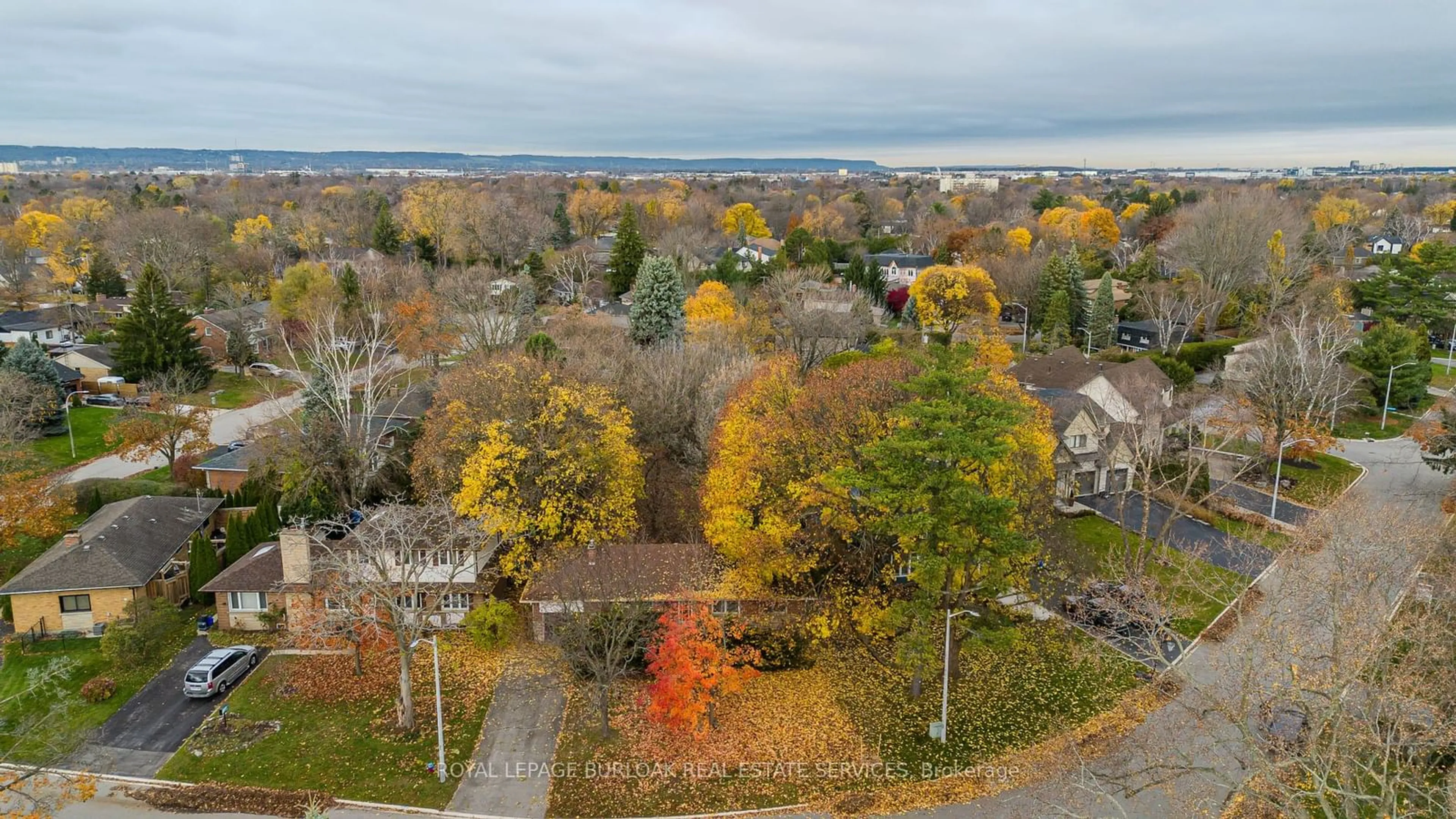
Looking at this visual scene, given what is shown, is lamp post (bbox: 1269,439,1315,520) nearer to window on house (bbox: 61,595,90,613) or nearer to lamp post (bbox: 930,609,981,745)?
lamp post (bbox: 930,609,981,745)

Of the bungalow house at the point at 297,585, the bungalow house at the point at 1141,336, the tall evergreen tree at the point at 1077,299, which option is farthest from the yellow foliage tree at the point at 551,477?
the tall evergreen tree at the point at 1077,299

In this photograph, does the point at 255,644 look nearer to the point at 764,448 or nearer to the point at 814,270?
the point at 764,448

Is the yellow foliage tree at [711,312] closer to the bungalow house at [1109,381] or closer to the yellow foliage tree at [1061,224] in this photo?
the bungalow house at [1109,381]

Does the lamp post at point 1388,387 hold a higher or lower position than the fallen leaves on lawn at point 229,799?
higher

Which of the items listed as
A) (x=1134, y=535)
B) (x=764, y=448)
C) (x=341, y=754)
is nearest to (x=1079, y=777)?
(x=764, y=448)

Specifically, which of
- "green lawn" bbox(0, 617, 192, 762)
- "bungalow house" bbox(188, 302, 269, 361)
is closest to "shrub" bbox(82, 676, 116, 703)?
"green lawn" bbox(0, 617, 192, 762)
